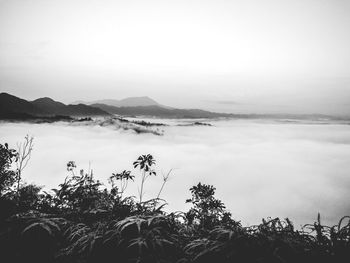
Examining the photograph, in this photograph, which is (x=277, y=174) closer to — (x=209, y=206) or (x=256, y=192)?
(x=256, y=192)

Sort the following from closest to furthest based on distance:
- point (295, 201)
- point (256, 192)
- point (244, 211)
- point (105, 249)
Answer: point (105, 249), point (244, 211), point (295, 201), point (256, 192)

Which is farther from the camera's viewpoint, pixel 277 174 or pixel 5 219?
pixel 277 174

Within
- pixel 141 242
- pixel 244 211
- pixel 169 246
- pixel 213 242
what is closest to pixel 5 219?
pixel 141 242

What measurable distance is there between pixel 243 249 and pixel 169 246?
0.74 meters

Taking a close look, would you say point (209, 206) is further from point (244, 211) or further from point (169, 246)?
point (244, 211)

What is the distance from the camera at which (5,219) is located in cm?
268

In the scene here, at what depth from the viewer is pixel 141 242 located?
2105mm

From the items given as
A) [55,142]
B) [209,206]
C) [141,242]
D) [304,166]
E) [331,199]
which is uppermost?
[141,242]

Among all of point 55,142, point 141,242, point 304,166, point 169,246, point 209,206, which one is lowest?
point 304,166

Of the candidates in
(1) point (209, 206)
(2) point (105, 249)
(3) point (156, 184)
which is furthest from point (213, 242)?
(3) point (156, 184)

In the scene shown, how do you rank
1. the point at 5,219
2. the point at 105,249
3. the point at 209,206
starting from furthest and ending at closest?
the point at 209,206 < the point at 5,219 < the point at 105,249

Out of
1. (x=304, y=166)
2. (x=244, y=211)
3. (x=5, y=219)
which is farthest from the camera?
(x=304, y=166)

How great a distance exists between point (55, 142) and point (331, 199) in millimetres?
189527

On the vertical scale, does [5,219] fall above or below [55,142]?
above
